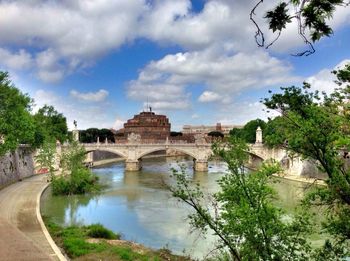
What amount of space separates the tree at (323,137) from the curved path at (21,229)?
30.5 feet

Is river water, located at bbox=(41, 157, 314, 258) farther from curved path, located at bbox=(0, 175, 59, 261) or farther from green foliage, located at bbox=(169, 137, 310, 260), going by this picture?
green foliage, located at bbox=(169, 137, 310, 260)

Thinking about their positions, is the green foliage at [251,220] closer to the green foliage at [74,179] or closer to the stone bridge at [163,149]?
the green foliage at [74,179]

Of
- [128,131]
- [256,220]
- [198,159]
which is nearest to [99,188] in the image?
[198,159]

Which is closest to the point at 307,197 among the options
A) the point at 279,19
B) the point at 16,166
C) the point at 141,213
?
the point at 279,19

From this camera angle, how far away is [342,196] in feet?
29.8

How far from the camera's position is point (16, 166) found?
145ft

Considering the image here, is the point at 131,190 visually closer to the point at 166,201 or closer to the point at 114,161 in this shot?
the point at 166,201

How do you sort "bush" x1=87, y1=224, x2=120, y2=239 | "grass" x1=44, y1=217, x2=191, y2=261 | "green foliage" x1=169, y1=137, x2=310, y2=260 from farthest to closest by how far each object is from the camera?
1. "bush" x1=87, y1=224, x2=120, y2=239
2. "grass" x1=44, y1=217, x2=191, y2=261
3. "green foliage" x1=169, y1=137, x2=310, y2=260

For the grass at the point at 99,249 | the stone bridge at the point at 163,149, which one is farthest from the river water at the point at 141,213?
the stone bridge at the point at 163,149

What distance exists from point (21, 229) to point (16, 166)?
25.6 metres

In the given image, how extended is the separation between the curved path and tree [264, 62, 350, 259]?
929cm

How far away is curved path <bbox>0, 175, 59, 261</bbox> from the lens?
50.1ft

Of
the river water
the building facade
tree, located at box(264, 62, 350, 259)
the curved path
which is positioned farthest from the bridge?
tree, located at box(264, 62, 350, 259)

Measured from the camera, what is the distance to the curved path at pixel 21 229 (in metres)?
15.3
